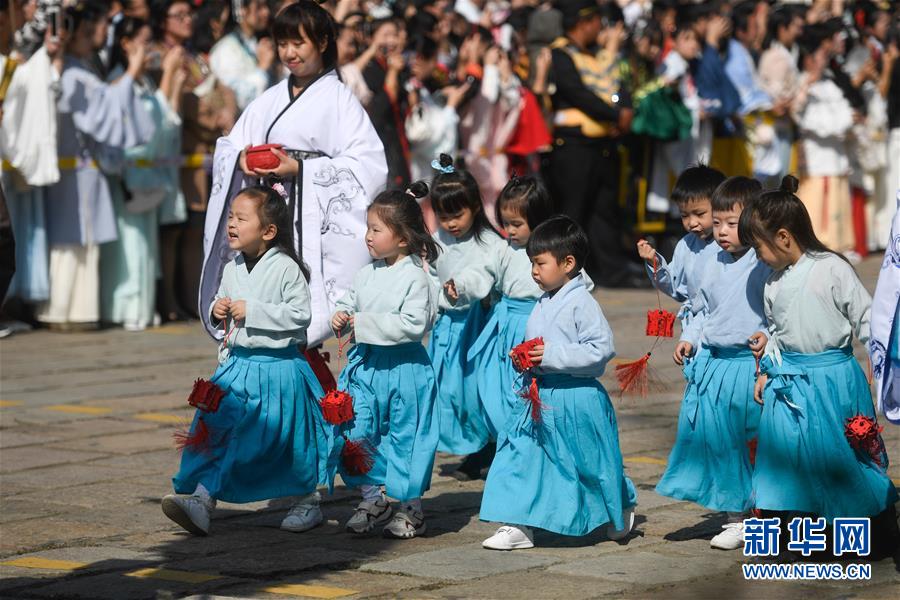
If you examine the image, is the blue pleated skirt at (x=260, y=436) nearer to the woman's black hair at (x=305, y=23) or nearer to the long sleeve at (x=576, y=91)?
the woman's black hair at (x=305, y=23)

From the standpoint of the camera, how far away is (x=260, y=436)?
6.23 metres

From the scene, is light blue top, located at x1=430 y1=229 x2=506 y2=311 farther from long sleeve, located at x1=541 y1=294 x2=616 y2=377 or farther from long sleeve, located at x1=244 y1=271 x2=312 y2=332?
long sleeve, located at x1=541 y1=294 x2=616 y2=377

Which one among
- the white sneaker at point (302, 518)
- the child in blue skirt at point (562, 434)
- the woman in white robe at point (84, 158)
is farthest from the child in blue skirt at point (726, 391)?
the woman in white robe at point (84, 158)

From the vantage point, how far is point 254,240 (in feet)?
20.8

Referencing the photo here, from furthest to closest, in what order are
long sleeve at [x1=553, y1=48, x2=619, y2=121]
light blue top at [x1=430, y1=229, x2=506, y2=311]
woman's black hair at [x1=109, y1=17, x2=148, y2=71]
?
long sleeve at [x1=553, y1=48, x2=619, y2=121] < woman's black hair at [x1=109, y1=17, x2=148, y2=71] < light blue top at [x1=430, y1=229, x2=506, y2=311]

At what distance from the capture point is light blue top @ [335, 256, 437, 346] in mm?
6238

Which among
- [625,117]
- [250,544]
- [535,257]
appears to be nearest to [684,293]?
[535,257]

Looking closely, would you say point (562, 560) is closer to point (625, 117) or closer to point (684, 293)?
point (684, 293)

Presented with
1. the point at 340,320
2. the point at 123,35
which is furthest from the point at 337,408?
the point at 123,35

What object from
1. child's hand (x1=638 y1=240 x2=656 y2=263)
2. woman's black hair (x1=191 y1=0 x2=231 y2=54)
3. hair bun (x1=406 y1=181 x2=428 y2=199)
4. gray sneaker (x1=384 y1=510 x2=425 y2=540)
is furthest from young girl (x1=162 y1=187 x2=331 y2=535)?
woman's black hair (x1=191 y1=0 x2=231 y2=54)

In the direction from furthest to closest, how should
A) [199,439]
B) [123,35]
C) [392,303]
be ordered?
[123,35] → [392,303] → [199,439]

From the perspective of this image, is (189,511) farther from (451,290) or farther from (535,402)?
(451,290)

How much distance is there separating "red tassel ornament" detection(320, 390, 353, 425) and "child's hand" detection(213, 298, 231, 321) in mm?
493

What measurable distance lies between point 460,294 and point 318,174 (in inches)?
29.9
